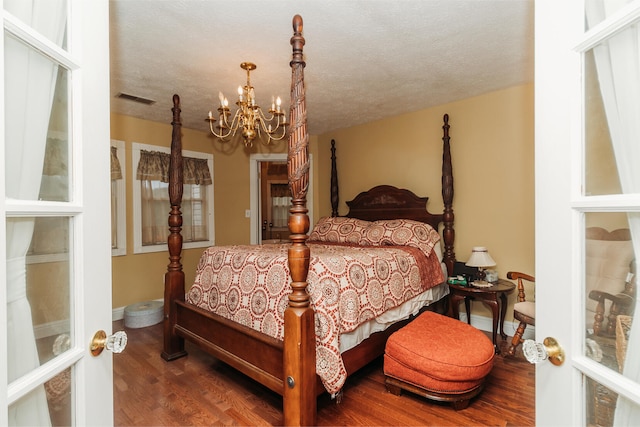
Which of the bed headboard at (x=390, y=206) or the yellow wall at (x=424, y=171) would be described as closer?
the yellow wall at (x=424, y=171)

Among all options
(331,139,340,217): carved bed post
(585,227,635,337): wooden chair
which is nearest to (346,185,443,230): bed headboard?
(331,139,340,217): carved bed post

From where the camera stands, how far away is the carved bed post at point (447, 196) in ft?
11.2

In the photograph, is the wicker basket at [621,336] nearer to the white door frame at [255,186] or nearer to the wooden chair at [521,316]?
the wooden chair at [521,316]

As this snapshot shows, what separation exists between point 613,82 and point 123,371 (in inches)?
126

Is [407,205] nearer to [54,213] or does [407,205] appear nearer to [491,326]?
[491,326]

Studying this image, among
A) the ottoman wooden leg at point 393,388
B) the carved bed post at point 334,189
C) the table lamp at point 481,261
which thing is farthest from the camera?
the carved bed post at point 334,189

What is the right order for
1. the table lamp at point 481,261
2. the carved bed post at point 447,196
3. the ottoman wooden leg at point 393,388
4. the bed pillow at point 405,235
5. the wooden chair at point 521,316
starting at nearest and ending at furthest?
1. the ottoman wooden leg at point 393,388
2. the wooden chair at point 521,316
3. the table lamp at point 481,261
4. the bed pillow at point 405,235
5. the carved bed post at point 447,196

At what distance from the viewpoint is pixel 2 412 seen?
1.74 ft

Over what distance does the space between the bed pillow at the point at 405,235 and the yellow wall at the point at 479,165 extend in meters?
0.46

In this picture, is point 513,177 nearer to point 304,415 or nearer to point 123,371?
point 304,415

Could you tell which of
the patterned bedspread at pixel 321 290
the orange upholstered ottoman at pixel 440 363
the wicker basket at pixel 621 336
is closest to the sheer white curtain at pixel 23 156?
the wicker basket at pixel 621 336

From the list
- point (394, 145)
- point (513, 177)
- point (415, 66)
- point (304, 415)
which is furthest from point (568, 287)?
point (394, 145)

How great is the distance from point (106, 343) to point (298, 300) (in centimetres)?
104

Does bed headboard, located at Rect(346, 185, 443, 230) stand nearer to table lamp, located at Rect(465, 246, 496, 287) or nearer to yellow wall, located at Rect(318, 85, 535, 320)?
yellow wall, located at Rect(318, 85, 535, 320)
